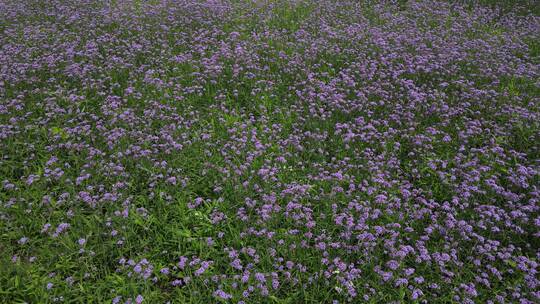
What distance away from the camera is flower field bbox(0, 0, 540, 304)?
13.9 ft

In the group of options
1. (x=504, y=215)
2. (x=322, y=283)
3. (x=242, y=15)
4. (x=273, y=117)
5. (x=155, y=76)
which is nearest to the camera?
(x=322, y=283)

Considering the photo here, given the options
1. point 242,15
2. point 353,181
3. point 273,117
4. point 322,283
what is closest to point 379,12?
point 242,15

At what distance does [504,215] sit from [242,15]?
781cm

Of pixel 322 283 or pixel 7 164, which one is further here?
pixel 7 164

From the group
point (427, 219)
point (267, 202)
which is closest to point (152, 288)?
point (267, 202)

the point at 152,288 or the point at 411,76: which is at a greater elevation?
the point at 411,76

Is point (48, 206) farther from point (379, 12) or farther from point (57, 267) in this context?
point (379, 12)

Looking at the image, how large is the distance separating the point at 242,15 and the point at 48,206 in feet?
23.3

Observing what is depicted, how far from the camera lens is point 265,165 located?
5.47 m

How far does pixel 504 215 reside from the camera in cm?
474

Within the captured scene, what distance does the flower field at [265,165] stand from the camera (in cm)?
425

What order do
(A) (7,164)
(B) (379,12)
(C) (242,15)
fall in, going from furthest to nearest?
(B) (379,12)
(C) (242,15)
(A) (7,164)

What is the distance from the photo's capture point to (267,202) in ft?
16.3

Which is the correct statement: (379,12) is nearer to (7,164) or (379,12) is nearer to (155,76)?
(155,76)
